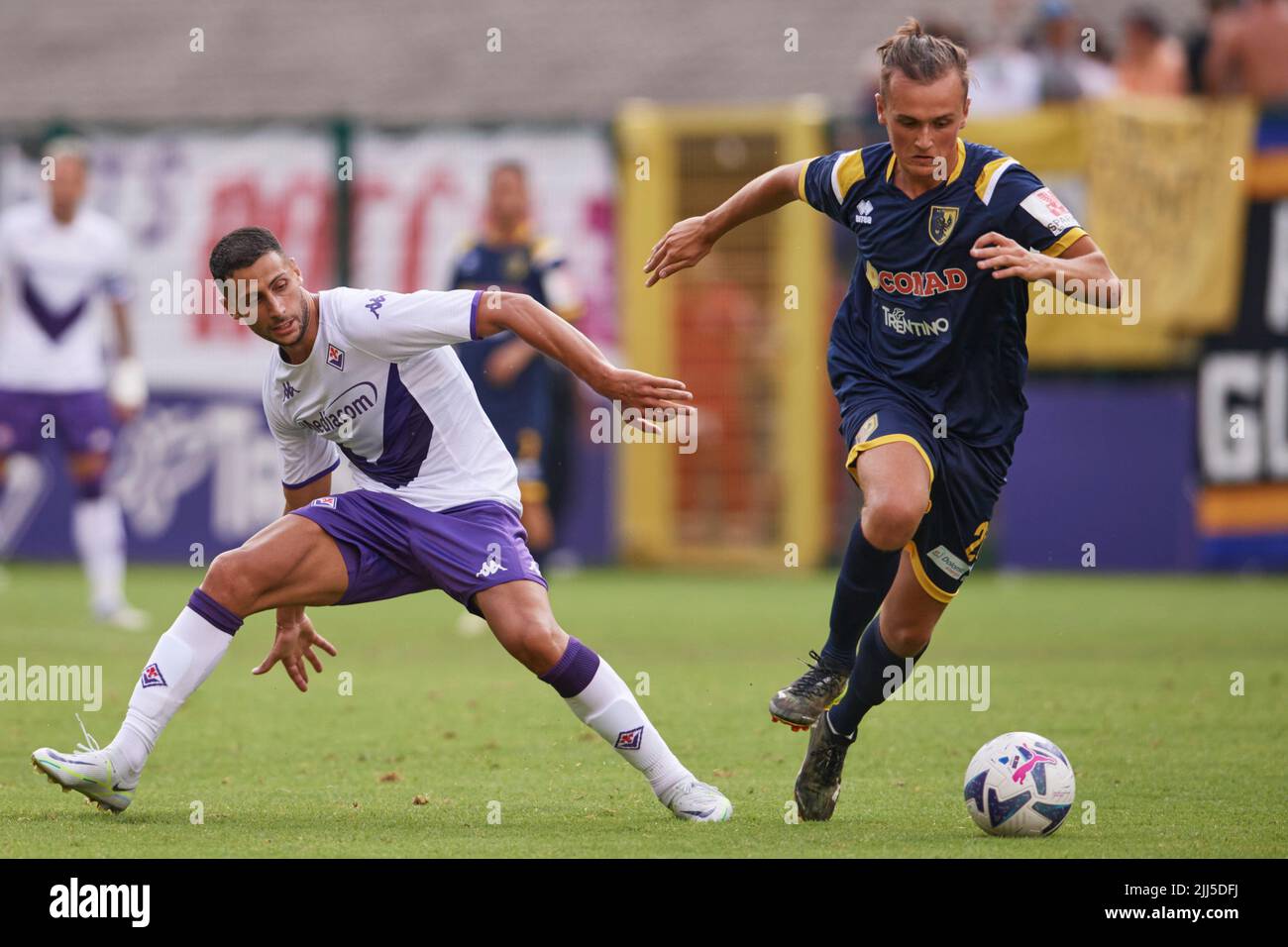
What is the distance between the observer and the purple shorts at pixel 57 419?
469 inches

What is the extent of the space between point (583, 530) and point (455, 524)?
9.45 meters


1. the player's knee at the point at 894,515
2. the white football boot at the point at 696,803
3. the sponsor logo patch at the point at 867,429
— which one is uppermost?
the sponsor logo patch at the point at 867,429

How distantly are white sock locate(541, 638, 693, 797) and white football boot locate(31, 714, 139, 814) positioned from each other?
4.45 ft

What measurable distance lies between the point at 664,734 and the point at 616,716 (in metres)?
1.85

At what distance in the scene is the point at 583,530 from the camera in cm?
1548

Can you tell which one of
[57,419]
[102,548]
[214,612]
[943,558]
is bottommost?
[102,548]

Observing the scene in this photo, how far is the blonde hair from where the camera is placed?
5.74m

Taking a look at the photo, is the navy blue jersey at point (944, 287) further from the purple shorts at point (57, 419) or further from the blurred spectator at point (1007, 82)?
the blurred spectator at point (1007, 82)

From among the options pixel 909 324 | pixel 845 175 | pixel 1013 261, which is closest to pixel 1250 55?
pixel 845 175

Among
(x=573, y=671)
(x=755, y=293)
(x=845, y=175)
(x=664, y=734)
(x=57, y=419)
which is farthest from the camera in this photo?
(x=755, y=293)

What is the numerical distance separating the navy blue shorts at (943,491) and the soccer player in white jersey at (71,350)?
21.9 ft

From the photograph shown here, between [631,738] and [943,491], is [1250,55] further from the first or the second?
[631,738]

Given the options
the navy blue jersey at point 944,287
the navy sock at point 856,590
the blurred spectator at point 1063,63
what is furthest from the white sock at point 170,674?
the blurred spectator at point 1063,63

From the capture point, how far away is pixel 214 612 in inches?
234
